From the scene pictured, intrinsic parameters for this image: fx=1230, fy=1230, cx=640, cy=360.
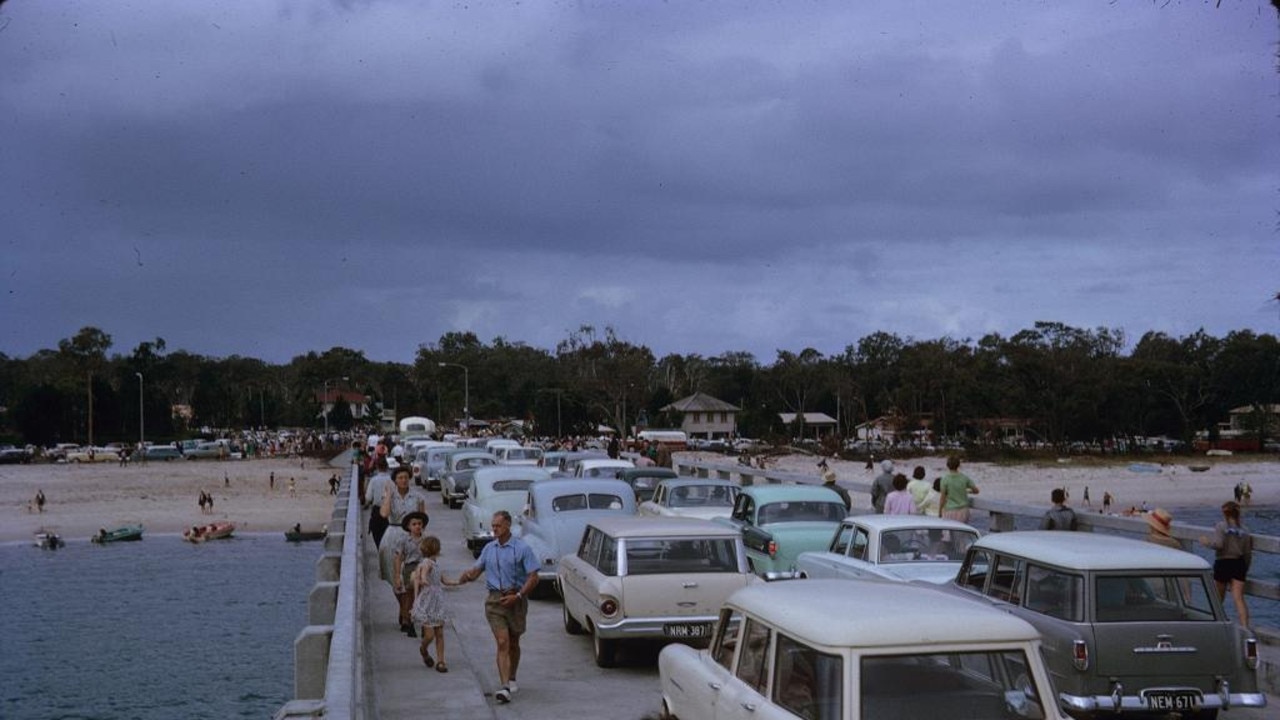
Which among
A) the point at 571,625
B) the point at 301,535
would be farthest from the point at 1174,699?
the point at 301,535

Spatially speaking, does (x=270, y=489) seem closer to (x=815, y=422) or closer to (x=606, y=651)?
(x=815, y=422)

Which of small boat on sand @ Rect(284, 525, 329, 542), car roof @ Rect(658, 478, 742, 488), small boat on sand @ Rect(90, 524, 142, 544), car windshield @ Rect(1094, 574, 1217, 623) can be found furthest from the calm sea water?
car windshield @ Rect(1094, 574, 1217, 623)

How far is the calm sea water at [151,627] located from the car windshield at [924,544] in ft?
63.2

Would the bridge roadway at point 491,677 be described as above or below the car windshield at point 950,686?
below

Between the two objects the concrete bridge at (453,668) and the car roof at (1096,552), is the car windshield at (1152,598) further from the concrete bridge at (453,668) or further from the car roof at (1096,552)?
the concrete bridge at (453,668)

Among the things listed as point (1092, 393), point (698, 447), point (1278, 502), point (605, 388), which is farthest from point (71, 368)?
point (1278, 502)

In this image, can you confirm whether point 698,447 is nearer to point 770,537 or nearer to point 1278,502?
point 1278,502

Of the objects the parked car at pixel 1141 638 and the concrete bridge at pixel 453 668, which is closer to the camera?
the concrete bridge at pixel 453 668

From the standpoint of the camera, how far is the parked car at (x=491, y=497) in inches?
853

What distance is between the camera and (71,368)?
128875 mm

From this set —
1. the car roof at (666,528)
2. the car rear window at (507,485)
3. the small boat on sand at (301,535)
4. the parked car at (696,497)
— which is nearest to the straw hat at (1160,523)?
the car roof at (666,528)

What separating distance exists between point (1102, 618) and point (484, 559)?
5.32 meters

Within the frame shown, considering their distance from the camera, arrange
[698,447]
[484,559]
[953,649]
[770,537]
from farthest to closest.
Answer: [698,447]
[770,537]
[484,559]
[953,649]

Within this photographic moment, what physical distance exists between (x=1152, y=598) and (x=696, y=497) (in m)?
11.2
